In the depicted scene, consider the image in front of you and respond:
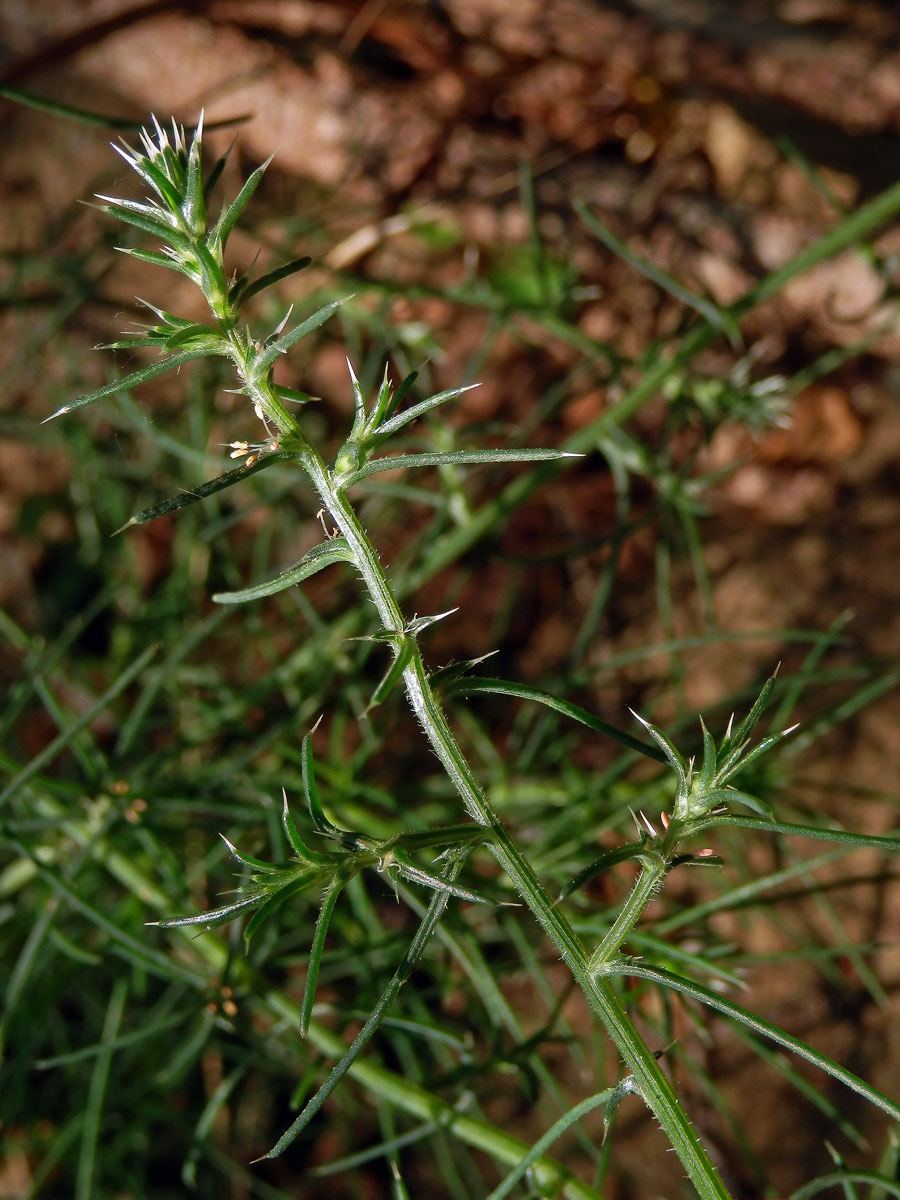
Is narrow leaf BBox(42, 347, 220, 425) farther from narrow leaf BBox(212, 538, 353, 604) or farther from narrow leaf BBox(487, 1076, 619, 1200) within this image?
narrow leaf BBox(487, 1076, 619, 1200)

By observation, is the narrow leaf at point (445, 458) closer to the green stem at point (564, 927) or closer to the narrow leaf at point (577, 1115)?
the green stem at point (564, 927)

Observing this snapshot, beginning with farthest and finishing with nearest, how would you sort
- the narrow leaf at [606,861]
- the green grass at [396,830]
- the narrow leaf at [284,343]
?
the green grass at [396,830]
the narrow leaf at [606,861]
the narrow leaf at [284,343]

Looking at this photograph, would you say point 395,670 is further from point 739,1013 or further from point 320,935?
point 739,1013

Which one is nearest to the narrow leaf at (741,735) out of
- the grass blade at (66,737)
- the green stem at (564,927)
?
the green stem at (564,927)

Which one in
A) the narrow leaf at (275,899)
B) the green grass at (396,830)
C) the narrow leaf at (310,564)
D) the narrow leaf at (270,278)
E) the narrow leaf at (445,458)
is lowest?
the green grass at (396,830)

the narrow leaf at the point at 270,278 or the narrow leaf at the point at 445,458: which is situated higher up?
the narrow leaf at the point at 270,278

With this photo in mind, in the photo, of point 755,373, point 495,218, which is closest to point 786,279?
point 755,373

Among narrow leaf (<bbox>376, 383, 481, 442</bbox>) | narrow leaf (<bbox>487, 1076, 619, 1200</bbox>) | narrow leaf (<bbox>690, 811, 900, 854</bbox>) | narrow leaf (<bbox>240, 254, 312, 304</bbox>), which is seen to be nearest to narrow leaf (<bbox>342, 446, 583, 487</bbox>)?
narrow leaf (<bbox>376, 383, 481, 442</bbox>)

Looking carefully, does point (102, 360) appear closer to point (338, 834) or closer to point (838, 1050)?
point (338, 834)

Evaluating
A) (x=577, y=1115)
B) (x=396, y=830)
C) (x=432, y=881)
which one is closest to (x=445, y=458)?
(x=432, y=881)

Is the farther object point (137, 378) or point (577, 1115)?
point (577, 1115)
